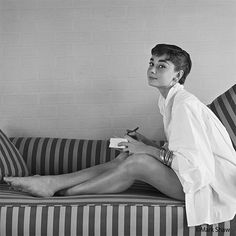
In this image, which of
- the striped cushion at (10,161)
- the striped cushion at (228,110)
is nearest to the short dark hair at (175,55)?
the striped cushion at (228,110)

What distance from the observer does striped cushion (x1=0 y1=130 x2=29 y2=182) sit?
260 cm

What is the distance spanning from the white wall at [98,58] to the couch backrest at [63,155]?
1.18 ft

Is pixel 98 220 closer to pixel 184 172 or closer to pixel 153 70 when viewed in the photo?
pixel 184 172

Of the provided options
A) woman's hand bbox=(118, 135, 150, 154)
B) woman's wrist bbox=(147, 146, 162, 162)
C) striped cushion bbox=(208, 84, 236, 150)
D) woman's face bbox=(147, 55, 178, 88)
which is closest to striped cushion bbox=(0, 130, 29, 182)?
woman's hand bbox=(118, 135, 150, 154)

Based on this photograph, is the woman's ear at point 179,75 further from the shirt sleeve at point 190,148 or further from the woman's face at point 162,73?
the shirt sleeve at point 190,148

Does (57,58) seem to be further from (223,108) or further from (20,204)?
(20,204)

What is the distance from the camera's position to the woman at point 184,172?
7.13 ft

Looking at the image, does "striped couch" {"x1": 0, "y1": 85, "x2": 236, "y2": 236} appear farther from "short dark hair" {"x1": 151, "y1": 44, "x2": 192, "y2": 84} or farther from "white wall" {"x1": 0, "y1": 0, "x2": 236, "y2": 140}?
"white wall" {"x1": 0, "y1": 0, "x2": 236, "y2": 140}

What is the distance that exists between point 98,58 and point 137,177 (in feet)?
4.09

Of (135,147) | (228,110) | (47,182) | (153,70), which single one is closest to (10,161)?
(47,182)

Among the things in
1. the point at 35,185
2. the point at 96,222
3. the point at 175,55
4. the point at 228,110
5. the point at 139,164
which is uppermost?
the point at 175,55

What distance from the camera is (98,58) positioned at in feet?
11.0

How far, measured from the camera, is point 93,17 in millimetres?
3340

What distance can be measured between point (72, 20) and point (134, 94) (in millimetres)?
667
